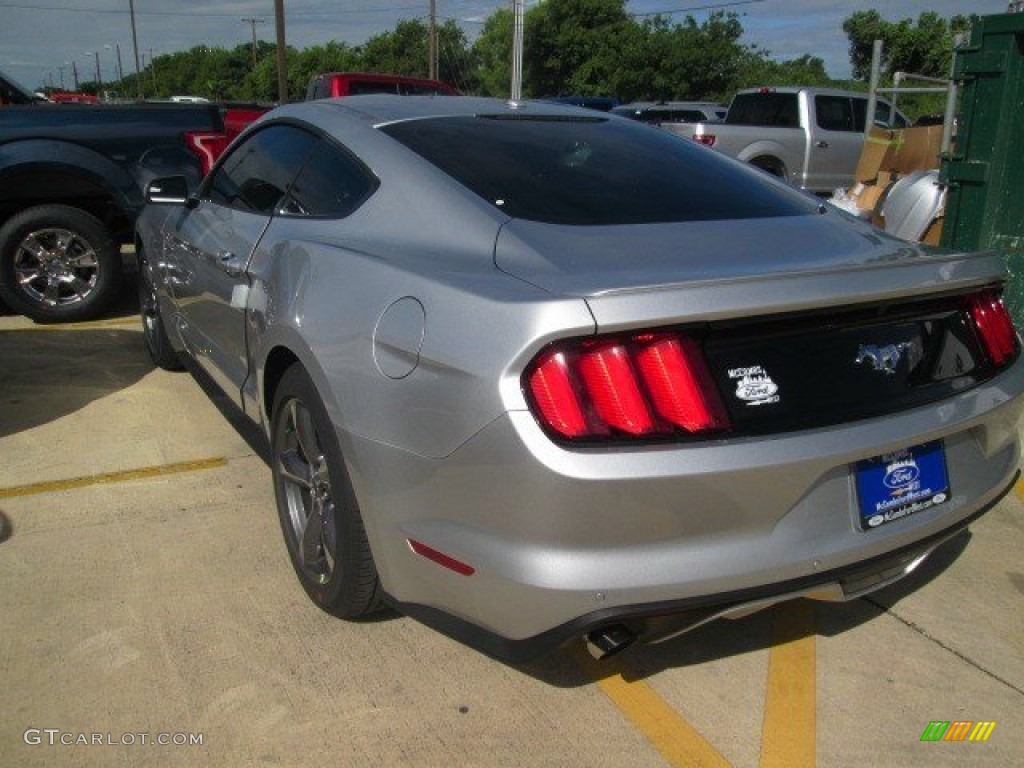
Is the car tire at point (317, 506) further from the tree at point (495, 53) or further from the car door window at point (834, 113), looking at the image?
the tree at point (495, 53)

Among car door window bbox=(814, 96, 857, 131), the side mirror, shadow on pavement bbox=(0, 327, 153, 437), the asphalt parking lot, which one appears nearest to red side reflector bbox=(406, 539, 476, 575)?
the asphalt parking lot

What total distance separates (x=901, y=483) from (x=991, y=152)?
382 cm

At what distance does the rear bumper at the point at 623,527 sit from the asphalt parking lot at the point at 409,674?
420mm

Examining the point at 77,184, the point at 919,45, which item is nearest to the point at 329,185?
the point at 77,184

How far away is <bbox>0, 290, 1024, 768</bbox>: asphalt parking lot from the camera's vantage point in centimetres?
246

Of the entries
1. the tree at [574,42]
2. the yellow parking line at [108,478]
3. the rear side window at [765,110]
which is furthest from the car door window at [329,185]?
the tree at [574,42]

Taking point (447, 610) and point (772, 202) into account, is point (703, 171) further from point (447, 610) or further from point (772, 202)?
point (447, 610)

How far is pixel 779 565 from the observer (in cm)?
219

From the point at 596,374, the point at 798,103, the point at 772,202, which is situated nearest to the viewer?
the point at 596,374

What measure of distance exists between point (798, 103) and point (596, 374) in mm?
13930

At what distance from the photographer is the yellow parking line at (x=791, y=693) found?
245 centimetres

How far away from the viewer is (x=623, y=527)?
2.06m

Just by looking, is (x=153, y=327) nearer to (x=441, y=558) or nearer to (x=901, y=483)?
(x=441, y=558)

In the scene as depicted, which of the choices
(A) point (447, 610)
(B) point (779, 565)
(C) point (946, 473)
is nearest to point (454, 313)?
(A) point (447, 610)
